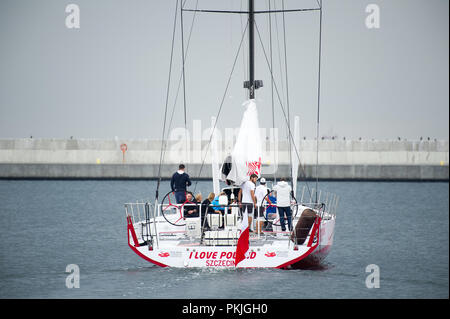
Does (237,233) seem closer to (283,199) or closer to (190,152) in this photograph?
(283,199)

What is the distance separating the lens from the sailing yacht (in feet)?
61.0

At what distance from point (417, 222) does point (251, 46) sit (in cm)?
1939

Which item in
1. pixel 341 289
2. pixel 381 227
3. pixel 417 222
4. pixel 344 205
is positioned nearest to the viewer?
pixel 341 289

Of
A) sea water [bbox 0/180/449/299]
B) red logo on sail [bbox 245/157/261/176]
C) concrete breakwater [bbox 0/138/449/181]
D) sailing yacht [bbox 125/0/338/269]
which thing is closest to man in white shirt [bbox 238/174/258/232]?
sailing yacht [bbox 125/0/338/269]

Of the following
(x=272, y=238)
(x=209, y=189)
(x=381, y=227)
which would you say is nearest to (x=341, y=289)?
(x=272, y=238)

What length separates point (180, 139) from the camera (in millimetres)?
70938

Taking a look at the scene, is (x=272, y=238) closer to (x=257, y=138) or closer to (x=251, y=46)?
(x=257, y=138)

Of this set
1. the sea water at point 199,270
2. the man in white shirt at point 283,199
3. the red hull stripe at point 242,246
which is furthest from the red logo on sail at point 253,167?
the red hull stripe at point 242,246

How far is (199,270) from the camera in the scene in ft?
63.8

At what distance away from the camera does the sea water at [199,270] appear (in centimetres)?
1894

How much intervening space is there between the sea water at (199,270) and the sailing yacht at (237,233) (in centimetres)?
69

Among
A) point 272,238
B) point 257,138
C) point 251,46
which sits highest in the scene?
point 251,46
